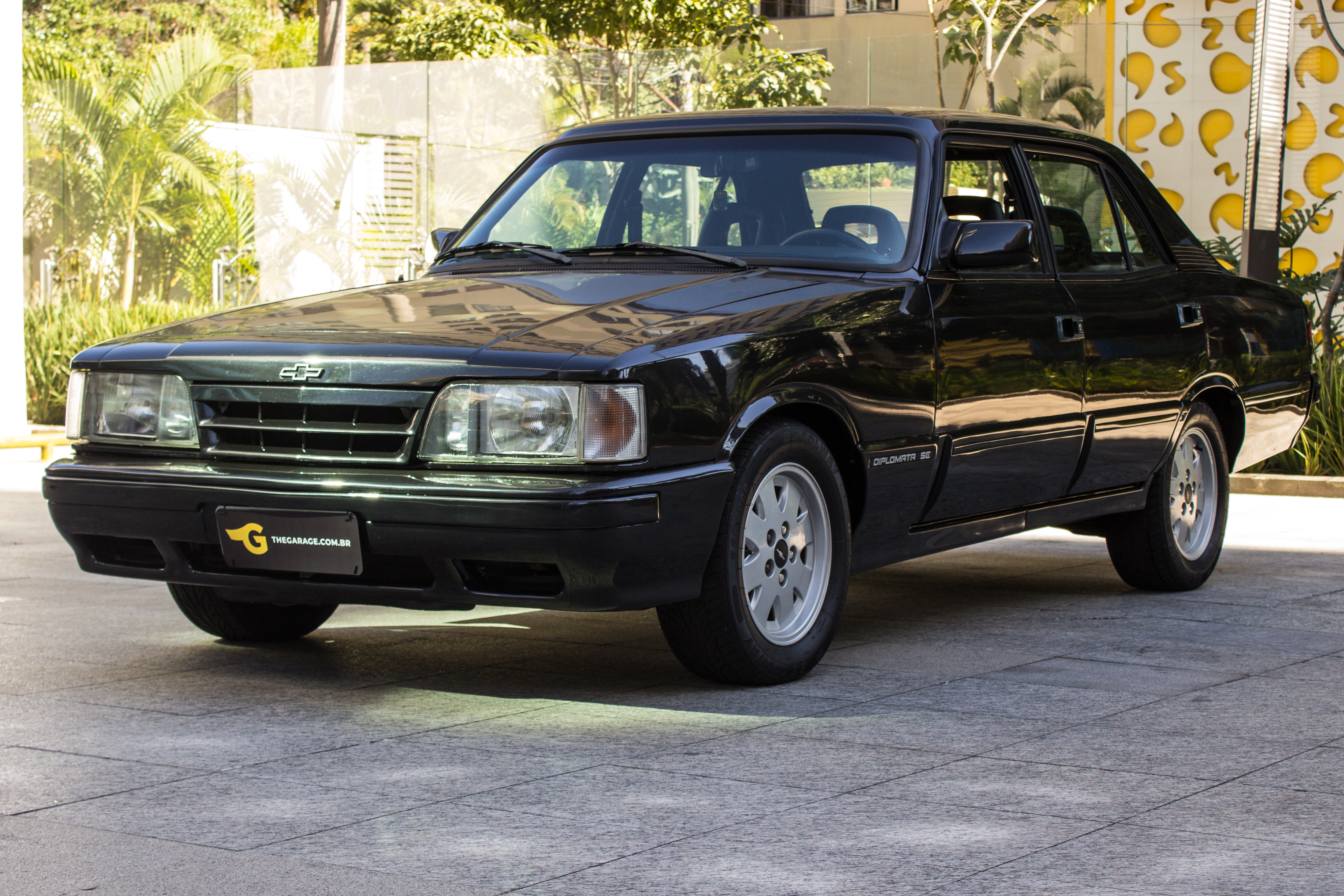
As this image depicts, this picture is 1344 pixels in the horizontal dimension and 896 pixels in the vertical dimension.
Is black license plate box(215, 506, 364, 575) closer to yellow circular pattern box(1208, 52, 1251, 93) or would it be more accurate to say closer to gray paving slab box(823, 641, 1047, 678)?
gray paving slab box(823, 641, 1047, 678)

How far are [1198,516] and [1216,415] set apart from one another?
45cm

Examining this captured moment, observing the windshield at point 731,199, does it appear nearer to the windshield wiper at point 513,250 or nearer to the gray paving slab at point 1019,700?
the windshield wiper at point 513,250

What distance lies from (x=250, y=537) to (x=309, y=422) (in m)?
0.35

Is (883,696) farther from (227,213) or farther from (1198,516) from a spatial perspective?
(227,213)

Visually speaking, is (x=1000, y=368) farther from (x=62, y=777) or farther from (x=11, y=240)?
(x=11, y=240)

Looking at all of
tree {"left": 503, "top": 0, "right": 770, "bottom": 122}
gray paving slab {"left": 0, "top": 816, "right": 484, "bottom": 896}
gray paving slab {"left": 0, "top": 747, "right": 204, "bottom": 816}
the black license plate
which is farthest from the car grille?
tree {"left": 503, "top": 0, "right": 770, "bottom": 122}

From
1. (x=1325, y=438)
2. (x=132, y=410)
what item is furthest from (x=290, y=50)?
(x=132, y=410)

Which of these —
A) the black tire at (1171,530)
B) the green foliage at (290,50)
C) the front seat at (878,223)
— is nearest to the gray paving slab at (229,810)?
the front seat at (878,223)

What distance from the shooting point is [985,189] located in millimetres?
6250

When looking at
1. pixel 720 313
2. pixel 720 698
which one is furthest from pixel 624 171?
pixel 720 698

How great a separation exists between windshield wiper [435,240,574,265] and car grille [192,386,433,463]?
→ 1229mm

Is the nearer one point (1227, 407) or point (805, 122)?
point (805, 122)

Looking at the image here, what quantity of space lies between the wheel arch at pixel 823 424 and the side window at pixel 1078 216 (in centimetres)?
152

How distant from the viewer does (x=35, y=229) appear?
17406 millimetres
